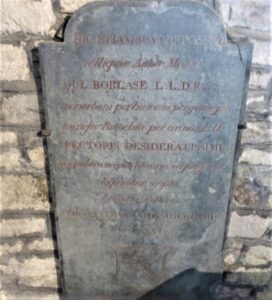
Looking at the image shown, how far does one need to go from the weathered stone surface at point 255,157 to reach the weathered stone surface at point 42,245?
3.72 feet

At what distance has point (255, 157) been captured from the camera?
1.74 metres

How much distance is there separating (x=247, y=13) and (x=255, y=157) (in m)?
0.67

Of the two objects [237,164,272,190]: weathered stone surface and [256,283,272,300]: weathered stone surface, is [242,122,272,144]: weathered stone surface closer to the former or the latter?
[237,164,272,190]: weathered stone surface

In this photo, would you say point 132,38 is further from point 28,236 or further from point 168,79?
point 28,236

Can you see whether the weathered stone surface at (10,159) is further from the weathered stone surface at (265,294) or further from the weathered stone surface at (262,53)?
the weathered stone surface at (265,294)

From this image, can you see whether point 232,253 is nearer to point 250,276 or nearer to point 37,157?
point 250,276

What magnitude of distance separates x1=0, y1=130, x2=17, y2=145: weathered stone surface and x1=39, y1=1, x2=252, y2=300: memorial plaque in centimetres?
19

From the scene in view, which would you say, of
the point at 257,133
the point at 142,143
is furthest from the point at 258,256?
the point at 142,143

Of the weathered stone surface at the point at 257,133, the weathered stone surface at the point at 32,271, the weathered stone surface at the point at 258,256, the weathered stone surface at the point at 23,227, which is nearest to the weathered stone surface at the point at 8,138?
the weathered stone surface at the point at 23,227

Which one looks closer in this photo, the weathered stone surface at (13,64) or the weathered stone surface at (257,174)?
the weathered stone surface at (13,64)

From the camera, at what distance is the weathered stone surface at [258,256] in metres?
1.94

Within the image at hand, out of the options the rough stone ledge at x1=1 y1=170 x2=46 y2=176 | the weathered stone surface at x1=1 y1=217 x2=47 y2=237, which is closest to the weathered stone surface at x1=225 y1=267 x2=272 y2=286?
the weathered stone surface at x1=1 y1=217 x2=47 y2=237

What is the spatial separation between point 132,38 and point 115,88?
230 millimetres

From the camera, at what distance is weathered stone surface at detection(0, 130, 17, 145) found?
1711 millimetres
